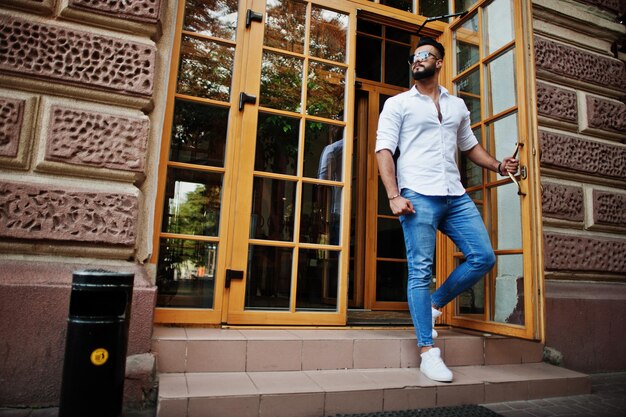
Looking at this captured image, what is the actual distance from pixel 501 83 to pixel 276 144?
1851mm

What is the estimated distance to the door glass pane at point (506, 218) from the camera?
2941 mm

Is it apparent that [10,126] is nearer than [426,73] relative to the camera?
Yes

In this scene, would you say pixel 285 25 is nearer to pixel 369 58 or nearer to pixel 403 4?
pixel 403 4

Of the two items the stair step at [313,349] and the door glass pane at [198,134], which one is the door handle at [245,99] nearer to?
the door glass pane at [198,134]

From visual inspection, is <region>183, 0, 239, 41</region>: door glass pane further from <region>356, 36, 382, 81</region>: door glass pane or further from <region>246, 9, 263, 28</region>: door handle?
<region>356, 36, 382, 81</region>: door glass pane

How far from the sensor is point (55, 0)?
7.79ft

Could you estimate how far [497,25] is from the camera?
3.28 metres

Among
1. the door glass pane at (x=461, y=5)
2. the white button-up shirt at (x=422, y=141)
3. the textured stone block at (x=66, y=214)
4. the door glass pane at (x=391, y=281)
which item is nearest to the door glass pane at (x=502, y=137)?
the white button-up shirt at (x=422, y=141)

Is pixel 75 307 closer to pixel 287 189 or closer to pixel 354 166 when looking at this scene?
pixel 287 189

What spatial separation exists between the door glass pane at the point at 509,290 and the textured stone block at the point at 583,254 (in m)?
0.49

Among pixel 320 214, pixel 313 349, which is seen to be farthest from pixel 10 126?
pixel 313 349

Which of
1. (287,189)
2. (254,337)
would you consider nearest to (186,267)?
(254,337)

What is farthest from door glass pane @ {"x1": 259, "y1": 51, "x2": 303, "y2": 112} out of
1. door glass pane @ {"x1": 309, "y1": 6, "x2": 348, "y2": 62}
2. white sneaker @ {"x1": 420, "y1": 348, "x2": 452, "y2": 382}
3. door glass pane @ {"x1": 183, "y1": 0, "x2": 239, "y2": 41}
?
white sneaker @ {"x1": 420, "y1": 348, "x2": 452, "y2": 382}

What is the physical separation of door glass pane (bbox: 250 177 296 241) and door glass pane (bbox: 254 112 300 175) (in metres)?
0.11
